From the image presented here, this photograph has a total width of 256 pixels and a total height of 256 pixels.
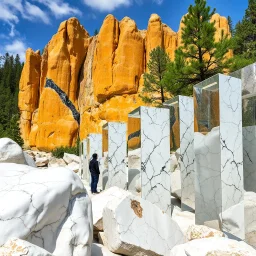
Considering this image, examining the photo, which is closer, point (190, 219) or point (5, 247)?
point (5, 247)

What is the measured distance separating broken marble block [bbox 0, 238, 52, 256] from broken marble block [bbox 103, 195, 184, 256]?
1249 mm

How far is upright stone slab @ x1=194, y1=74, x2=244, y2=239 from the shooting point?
4406mm

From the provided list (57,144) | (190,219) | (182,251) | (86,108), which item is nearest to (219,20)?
(86,108)

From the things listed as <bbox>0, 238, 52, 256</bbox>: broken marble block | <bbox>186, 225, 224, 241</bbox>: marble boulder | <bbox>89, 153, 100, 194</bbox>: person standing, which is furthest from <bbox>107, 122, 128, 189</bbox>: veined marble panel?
<bbox>0, 238, 52, 256</bbox>: broken marble block

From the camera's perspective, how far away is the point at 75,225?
2777 mm

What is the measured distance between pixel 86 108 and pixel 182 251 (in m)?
25.8

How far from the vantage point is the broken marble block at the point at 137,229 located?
3.24 meters

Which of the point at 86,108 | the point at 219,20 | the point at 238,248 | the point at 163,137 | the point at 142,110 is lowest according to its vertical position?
the point at 238,248

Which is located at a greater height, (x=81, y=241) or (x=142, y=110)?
(x=142, y=110)

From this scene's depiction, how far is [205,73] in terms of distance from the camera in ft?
40.6

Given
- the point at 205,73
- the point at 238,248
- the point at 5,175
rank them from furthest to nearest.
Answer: the point at 205,73 < the point at 5,175 < the point at 238,248

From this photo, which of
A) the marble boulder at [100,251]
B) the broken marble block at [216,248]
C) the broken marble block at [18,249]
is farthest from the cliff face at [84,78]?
the broken marble block at [18,249]

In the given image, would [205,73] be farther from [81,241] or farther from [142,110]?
[81,241]

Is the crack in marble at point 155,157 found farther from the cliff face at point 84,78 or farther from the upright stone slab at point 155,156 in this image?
the cliff face at point 84,78
